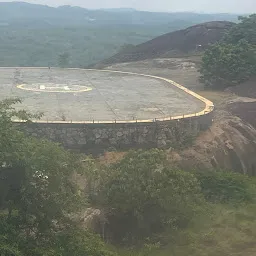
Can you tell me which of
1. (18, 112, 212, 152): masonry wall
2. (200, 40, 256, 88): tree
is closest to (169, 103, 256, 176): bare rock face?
(18, 112, 212, 152): masonry wall

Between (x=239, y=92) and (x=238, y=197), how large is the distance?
494 inches

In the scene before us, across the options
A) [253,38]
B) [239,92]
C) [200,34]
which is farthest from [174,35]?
[239,92]

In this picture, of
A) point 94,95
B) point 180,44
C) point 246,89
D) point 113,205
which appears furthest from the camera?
point 180,44

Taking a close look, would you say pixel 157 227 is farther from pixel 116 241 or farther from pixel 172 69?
pixel 172 69

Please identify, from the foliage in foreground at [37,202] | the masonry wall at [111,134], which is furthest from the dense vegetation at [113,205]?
the masonry wall at [111,134]

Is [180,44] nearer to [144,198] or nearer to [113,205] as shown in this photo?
[113,205]

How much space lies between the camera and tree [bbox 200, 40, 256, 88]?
2606cm

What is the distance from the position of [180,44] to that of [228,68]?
22.1m

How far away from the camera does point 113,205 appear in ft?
36.3

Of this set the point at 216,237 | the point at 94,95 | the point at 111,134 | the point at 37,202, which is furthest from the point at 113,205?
the point at 94,95

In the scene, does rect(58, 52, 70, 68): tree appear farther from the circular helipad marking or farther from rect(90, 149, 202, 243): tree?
rect(90, 149, 202, 243): tree

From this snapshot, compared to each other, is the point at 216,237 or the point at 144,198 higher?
the point at 144,198

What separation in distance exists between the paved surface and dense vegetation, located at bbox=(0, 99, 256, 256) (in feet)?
11.5

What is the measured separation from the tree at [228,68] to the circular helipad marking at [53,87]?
26.4 ft
